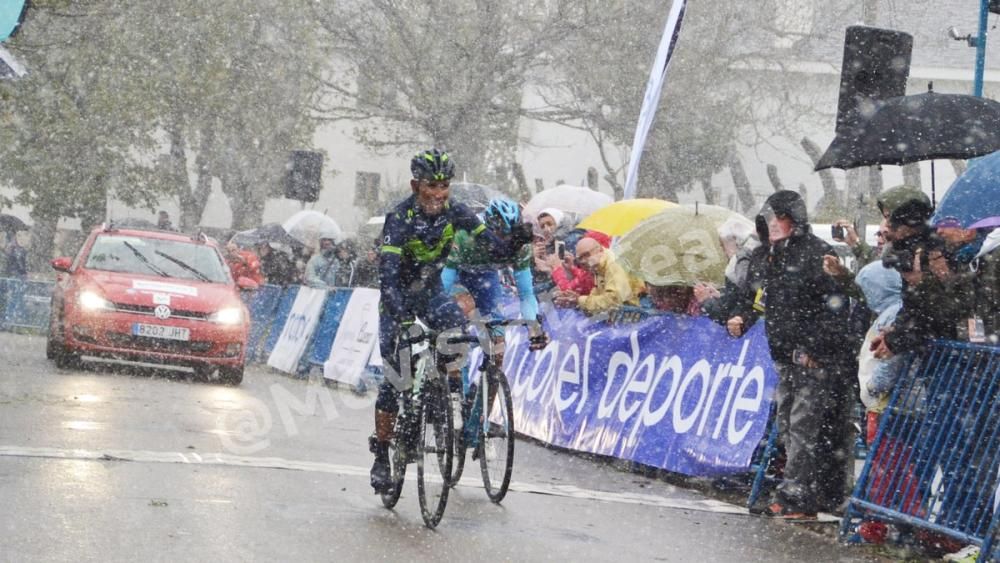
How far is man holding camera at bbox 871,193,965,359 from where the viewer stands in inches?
341

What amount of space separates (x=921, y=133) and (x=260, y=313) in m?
15.5

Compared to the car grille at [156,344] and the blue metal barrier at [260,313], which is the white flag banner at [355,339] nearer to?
the car grille at [156,344]

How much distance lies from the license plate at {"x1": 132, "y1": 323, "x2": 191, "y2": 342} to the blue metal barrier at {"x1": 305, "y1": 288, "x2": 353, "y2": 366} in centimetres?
272

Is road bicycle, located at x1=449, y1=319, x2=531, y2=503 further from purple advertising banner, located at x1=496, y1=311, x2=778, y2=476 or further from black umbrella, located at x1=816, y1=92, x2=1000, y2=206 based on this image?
black umbrella, located at x1=816, y1=92, x2=1000, y2=206

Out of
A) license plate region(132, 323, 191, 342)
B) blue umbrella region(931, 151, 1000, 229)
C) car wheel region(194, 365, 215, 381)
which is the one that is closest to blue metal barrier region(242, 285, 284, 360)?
car wheel region(194, 365, 215, 381)

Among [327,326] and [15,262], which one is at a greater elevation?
[327,326]

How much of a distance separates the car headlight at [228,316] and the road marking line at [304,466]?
7.93m

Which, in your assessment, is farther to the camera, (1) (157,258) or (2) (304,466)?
(1) (157,258)

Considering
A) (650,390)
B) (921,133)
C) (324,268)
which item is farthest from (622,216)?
(324,268)

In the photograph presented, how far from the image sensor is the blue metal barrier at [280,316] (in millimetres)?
23859

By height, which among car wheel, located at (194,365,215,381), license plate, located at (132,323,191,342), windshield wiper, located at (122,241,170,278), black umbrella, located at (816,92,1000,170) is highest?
black umbrella, located at (816,92,1000,170)

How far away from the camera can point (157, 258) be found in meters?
19.8

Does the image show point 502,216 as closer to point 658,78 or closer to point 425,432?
point 425,432

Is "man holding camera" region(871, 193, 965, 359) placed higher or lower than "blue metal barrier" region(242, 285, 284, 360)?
higher
